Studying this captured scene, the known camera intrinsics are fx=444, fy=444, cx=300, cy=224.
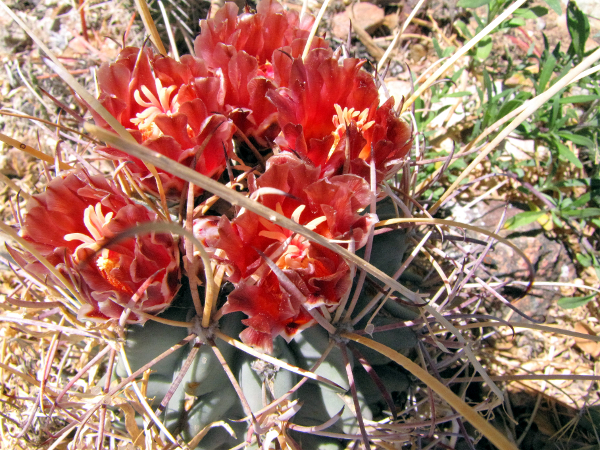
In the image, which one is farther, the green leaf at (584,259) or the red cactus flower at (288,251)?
the green leaf at (584,259)

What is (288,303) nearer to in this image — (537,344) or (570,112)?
(537,344)

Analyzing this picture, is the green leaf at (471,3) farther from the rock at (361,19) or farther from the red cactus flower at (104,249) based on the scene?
the red cactus flower at (104,249)

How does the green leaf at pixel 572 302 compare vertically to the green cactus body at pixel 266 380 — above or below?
below

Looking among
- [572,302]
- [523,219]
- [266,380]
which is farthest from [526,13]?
[266,380]

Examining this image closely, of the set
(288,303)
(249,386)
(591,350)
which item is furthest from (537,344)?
(288,303)

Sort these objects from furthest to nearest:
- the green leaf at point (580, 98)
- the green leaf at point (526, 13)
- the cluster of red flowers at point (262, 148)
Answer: the green leaf at point (526, 13)
the green leaf at point (580, 98)
the cluster of red flowers at point (262, 148)

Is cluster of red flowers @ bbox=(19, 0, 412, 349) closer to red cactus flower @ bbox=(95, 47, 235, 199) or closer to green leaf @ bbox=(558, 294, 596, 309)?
red cactus flower @ bbox=(95, 47, 235, 199)

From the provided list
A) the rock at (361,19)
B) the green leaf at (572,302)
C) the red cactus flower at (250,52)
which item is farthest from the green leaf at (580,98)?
the red cactus flower at (250,52)

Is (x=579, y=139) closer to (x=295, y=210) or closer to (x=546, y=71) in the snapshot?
(x=546, y=71)

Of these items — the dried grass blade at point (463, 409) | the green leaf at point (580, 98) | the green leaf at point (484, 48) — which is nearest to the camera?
the dried grass blade at point (463, 409)
